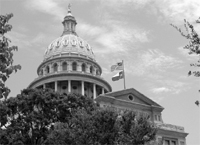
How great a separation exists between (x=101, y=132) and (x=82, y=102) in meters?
19.7

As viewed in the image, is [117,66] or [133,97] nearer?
[133,97]

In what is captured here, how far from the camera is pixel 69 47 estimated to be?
4139 inches

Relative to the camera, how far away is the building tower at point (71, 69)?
95.9 metres

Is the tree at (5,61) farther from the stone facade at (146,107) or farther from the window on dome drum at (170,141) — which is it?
the window on dome drum at (170,141)

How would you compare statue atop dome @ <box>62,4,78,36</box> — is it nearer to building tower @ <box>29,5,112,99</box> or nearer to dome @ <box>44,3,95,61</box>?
dome @ <box>44,3,95,61</box>

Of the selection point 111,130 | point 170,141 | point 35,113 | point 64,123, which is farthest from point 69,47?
point 111,130

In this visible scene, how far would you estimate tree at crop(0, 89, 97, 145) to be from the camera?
48781 mm

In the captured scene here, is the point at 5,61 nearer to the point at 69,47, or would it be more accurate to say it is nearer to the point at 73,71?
the point at 73,71

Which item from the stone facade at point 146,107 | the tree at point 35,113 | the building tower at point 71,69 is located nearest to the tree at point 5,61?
the tree at point 35,113

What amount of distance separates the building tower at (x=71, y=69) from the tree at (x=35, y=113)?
38297 millimetres

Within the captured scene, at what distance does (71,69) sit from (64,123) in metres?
55.4

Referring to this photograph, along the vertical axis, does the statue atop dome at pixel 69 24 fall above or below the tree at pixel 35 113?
above

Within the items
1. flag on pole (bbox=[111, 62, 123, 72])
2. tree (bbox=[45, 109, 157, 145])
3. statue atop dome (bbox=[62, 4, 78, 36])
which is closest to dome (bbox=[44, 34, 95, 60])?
statue atop dome (bbox=[62, 4, 78, 36])

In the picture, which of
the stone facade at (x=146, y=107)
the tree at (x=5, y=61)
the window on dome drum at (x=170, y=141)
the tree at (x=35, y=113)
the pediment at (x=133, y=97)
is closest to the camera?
the tree at (x=5, y=61)
